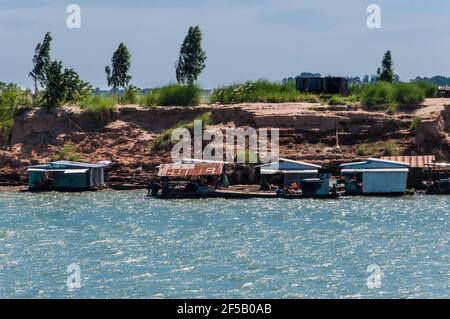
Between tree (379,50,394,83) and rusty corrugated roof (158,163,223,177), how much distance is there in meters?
28.3

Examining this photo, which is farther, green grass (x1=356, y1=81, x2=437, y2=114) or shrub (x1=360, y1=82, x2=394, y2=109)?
shrub (x1=360, y1=82, x2=394, y2=109)

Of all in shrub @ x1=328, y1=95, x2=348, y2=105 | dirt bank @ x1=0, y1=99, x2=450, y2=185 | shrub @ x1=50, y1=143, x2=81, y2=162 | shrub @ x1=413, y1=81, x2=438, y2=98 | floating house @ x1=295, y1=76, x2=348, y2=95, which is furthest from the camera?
floating house @ x1=295, y1=76, x2=348, y2=95

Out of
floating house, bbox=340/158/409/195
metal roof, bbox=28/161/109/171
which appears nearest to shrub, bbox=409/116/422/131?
floating house, bbox=340/158/409/195

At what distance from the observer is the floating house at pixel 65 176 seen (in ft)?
230

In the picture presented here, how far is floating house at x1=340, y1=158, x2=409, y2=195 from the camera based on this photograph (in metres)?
65.6

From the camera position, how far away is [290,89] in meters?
84.7

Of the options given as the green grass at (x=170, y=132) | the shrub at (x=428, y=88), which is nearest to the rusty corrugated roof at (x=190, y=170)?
the green grass at (x=170, y=132)

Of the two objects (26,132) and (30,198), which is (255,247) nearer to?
(30,198)

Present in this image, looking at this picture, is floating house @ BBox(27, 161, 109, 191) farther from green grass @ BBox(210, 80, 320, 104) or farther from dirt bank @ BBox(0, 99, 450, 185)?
green grass @ BBox(210, 80, 320, 104)

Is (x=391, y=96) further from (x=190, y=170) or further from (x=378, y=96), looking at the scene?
(x=190, y=170)

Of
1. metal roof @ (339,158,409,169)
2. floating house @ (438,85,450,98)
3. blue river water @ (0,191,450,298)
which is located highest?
floating house @ (438,85,450,98)

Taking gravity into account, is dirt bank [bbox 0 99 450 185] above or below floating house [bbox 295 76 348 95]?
below

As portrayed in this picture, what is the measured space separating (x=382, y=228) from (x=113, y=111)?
32.1 m
